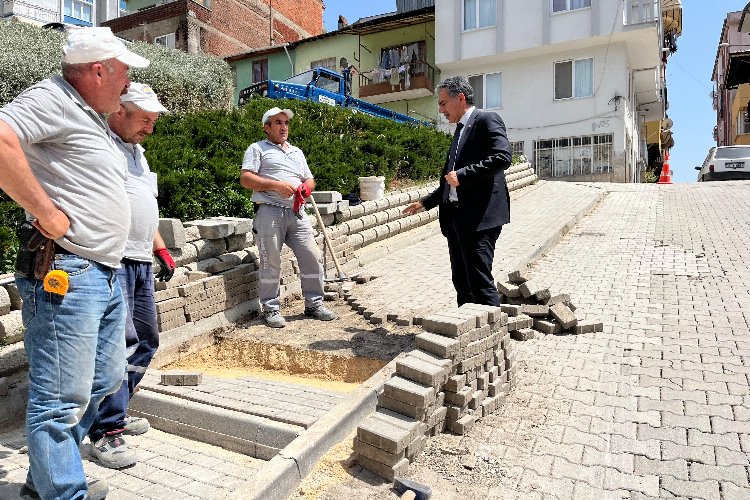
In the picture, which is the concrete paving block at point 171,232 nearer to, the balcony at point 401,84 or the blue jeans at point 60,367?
the blue jeans at point 60,367

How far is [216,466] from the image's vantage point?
339 centimetres

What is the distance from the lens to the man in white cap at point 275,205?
553cm

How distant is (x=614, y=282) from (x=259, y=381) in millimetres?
4577

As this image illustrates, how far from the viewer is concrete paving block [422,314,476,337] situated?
3441mm

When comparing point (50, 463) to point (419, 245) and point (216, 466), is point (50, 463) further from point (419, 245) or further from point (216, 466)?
point (419, 245)

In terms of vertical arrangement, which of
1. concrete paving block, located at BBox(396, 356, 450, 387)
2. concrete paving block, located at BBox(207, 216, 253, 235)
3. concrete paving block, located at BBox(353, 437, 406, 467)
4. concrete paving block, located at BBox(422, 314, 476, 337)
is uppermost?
concrete paving block, located at BBox(207, 216, 253, 235)

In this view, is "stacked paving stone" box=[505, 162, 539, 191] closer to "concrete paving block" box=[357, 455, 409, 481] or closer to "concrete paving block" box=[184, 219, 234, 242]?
"concrete paving block" box=[184, 219, 234, 242]

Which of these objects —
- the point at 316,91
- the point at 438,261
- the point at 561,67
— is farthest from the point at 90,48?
the point at 561,67

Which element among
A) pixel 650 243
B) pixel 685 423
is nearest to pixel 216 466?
pixel 685 423

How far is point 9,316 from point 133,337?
1503 mm

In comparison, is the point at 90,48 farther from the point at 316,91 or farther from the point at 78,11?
the point at 78,11

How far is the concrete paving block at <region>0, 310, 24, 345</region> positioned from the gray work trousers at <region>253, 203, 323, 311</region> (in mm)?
2086

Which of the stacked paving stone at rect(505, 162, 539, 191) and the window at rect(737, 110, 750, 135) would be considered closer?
the stacked paving stone at rect(505, 162, 539, 191)

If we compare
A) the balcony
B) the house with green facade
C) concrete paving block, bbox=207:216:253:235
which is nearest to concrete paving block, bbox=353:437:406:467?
concrete paving block, bbox=207:216:253:235
